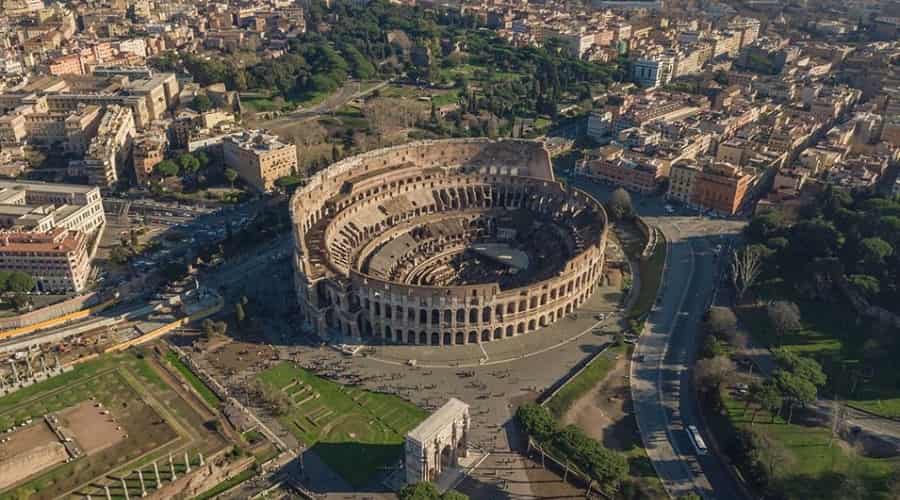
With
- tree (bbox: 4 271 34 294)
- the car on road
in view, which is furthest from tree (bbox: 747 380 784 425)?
tree (bbox: 4 271 34 294)

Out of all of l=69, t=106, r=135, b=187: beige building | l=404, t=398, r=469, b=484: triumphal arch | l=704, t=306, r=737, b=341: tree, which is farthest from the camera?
l=69, t=106, r=135, b=187: beige building

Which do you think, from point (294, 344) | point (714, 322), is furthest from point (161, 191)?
point (714, 322)

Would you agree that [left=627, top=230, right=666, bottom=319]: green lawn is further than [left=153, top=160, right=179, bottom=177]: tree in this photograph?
No

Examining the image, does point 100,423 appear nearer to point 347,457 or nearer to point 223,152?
point 347,457

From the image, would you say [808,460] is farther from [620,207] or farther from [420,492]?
[620,207]

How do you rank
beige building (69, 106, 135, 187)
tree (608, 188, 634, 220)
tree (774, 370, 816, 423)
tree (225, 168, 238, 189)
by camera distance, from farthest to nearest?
tree (225, 168, 238, 189) → beige building (69, 106, 135, 187) → tree (608, 188, 634, 220) → tree (774, 370, 816, 423)

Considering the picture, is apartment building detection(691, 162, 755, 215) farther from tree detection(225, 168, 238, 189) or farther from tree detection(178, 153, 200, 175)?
tree detection(178, 153, 200, 175)

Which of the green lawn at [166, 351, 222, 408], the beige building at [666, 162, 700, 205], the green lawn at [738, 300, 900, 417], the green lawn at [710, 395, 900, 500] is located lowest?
the green lawn at [166, 351, 222, 408]

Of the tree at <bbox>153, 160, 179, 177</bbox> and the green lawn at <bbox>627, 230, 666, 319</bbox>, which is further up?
the tree at <bbox>153, 160, 179, 177</bbox>
